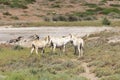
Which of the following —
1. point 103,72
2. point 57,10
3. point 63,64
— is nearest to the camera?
point 103,72

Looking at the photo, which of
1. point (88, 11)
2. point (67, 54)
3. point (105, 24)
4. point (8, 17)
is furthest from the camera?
point (88, 11)

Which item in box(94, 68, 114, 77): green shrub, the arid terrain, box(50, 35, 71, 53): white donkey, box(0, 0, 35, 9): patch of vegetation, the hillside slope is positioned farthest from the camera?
box(0, 0, 35, 9): patch of vegetation

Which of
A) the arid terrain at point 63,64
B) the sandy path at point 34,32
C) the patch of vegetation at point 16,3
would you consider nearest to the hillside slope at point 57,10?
the patch of vegetation at point 16,3

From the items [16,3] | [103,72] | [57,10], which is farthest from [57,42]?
[16,3]

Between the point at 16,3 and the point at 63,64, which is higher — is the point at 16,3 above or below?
below

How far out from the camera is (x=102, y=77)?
17734mm

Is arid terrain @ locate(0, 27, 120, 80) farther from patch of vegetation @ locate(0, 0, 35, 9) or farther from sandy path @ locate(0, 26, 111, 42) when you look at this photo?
patch of vegetation @ locate(0, 0, 35, 9)

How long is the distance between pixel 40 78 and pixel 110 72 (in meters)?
3.70

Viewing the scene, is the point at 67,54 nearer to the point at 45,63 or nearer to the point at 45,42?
the point at 45,42

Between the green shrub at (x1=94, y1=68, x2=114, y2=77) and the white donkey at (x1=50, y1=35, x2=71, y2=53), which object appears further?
the white donkey at (x1=50, y1=35, x2=71, y2=53)

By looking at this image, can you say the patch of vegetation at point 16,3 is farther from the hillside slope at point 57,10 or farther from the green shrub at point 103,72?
the green shrub at point 103,72

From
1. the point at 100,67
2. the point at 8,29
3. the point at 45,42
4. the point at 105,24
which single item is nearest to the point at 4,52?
the point at 45,42

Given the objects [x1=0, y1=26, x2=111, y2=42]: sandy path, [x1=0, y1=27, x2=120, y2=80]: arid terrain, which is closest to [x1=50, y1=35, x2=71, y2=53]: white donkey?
[x1=0, y1=27, x2=120, y2=80]: arid terrain

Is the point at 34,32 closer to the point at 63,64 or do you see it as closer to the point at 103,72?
the point at 63,64
